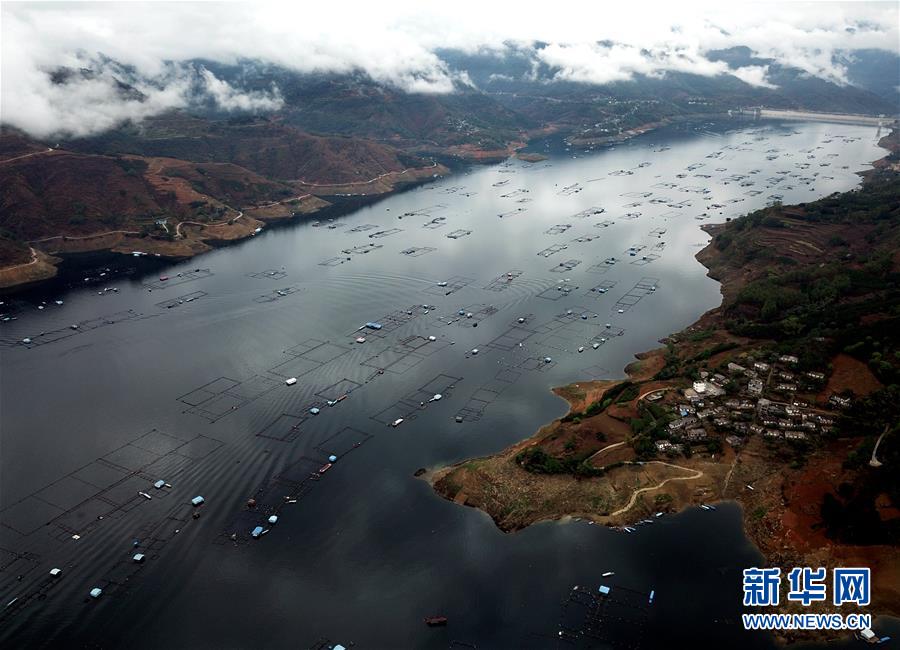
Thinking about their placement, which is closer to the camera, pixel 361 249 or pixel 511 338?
pixel 511 338

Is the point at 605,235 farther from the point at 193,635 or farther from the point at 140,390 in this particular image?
the point at 193,635

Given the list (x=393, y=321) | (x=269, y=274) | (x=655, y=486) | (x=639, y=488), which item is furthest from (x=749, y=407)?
(x=269, y=274)

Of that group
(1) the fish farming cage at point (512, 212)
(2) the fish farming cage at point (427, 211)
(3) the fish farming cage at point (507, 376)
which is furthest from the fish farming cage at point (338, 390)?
(2) the fish farming cage at point (427, 211)

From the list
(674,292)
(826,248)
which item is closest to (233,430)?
(674,292)

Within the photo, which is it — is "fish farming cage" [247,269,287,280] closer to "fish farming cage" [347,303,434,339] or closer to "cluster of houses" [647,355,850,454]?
"fish farming cage" [347,303,434,339]

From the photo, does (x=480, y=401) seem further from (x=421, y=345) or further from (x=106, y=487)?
(x=106, y=487)
